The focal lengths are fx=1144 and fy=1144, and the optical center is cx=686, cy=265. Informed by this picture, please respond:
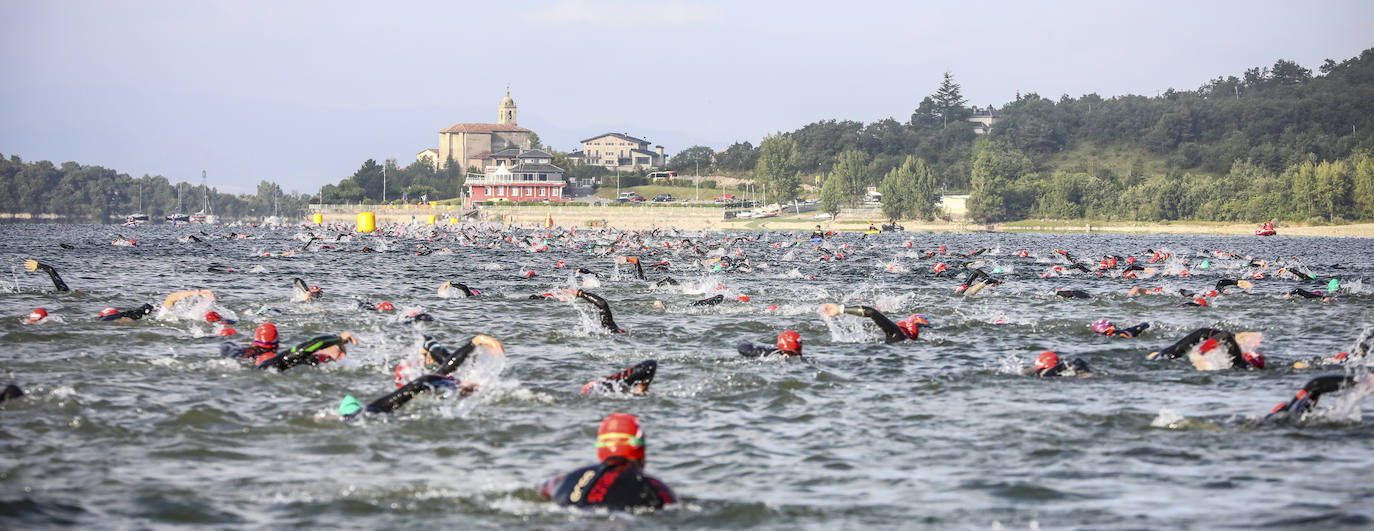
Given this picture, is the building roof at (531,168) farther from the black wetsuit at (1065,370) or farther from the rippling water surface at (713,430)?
the black wetsuit at (1065,370)

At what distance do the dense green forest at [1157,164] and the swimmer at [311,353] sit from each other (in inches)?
4570

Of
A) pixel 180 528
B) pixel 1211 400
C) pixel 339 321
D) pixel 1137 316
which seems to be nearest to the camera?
pixel 180 528

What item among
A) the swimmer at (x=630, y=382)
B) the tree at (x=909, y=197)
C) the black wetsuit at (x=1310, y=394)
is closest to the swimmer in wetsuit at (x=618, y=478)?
the swimmer at (x=630, y=382)

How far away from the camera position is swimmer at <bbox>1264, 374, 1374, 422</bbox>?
12055 mm

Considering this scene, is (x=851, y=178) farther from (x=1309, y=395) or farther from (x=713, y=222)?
(x=1309, y=395)

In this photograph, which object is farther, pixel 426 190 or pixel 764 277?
pixel 426 190

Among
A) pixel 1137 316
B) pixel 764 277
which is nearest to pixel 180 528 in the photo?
pixel 1137 316

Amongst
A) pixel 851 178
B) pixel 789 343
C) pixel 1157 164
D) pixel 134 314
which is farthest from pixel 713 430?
pixel 1157 164

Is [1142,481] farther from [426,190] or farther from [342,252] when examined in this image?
[426,190]

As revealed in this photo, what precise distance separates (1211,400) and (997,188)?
127 meters

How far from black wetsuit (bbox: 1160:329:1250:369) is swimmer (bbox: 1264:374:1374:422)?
3551mm

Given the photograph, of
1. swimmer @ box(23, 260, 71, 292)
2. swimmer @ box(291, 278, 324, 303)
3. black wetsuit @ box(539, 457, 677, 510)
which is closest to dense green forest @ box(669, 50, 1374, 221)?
swimmer @ box(291, 278, 324, 303)

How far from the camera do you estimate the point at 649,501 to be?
9.28m

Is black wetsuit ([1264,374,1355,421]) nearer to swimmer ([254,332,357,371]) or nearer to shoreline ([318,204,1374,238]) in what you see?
swimmer ([254,332,357,371])
